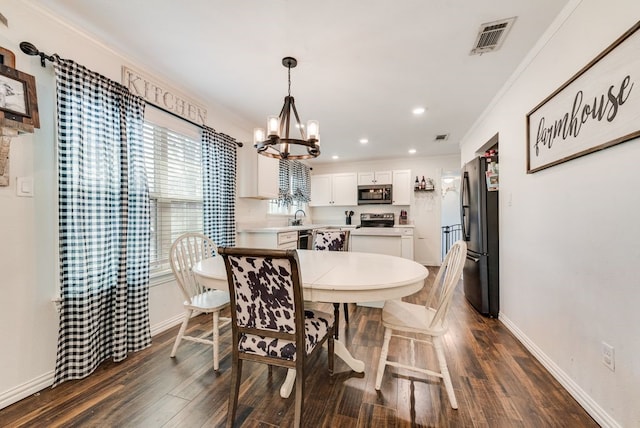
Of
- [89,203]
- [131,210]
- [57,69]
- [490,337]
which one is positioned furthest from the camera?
[490,337]

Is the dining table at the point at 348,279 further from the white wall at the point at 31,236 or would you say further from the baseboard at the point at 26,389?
the baseboard at the point at 26,389

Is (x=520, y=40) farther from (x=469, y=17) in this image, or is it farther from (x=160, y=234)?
(x=160, y=234)

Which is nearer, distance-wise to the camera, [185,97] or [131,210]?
[131,210]

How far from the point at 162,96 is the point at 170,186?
873mm

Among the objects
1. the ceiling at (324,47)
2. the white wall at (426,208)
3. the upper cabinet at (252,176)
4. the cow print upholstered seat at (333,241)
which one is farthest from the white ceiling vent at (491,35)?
the white wall at (426,208)

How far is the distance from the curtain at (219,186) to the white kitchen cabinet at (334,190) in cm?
308

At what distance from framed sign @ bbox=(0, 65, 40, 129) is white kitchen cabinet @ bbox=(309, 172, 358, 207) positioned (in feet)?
16.6

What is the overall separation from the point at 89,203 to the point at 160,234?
Result: 798mm

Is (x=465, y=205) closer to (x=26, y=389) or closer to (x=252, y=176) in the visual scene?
(x=252, y=176)

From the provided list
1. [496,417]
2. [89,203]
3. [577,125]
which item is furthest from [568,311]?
[89,203]

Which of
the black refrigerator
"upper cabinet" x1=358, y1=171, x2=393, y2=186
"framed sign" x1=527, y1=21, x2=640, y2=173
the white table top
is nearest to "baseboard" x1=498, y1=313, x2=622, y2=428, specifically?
the black refrigerator

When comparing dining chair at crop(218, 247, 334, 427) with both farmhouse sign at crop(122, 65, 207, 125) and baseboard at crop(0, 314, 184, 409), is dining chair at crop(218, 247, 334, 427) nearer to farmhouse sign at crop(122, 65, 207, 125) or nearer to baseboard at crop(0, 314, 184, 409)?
baseboard at crop(0, 314, 184, 409)

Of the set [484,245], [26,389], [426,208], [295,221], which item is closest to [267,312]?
[26,389]

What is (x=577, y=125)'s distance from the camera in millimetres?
1589
